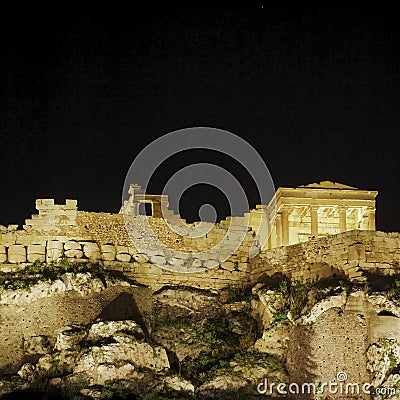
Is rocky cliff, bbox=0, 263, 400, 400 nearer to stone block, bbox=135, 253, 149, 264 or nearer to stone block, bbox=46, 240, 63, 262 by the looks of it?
stone block, bbox=46, 240, 63, 262

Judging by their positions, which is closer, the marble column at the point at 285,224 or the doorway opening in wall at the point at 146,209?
the doorway opening in wall at the point at 146,209

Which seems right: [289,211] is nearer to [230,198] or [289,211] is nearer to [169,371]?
[230,198]

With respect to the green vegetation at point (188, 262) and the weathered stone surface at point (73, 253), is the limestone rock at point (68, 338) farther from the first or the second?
the green vegetation at point (188, 262)

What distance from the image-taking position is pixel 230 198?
51312 mm

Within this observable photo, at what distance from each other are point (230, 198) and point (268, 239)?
2536mm

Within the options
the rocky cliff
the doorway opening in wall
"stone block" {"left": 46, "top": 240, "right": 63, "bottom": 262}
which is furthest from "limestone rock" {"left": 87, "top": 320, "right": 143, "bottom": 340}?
the doorway opening in wall

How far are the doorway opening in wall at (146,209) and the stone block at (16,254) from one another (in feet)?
31.4

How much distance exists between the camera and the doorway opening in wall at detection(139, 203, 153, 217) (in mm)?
47750

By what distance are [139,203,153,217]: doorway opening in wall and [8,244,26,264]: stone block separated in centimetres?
957

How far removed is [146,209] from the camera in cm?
4909

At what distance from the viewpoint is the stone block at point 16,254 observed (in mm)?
38438

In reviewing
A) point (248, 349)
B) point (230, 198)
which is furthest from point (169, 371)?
point (230, 198)

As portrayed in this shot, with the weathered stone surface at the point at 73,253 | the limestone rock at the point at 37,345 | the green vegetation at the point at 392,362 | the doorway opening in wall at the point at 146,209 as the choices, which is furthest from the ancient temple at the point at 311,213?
the limestone rock at the point at 37,345

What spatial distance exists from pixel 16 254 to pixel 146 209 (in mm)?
11326
